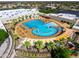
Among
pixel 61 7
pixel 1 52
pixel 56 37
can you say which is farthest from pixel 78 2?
pixel 1 52

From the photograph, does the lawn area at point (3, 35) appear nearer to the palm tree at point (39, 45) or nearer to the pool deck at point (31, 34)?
the pool deck at point (31, 34)

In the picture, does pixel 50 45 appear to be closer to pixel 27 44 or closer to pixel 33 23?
pixel 27 44

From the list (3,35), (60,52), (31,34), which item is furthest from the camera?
(31,34)

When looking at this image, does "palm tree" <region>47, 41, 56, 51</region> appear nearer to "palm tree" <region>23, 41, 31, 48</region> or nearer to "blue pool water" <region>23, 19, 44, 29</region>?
"palm tree" <region>23, 41, 31, 48</region>

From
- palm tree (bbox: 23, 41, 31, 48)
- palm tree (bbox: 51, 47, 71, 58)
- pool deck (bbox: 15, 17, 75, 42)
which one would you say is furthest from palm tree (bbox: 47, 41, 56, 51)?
palm tree (bbox: 23, 41, 31, 48)

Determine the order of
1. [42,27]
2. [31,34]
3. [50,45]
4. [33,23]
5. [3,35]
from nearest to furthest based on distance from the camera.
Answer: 1. [50,45]
2. [3,35]
3. [31,34]
4. [42,27]
5. [33,23]

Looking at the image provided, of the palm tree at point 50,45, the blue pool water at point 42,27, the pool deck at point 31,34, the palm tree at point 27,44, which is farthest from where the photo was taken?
the blue pool water at point 42,27

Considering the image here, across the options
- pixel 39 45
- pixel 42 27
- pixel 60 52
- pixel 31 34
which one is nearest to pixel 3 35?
pixel 31 34

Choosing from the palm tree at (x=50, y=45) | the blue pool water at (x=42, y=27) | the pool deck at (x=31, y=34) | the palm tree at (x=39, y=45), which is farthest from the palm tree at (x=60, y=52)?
the blue pool water at (x=42, y=27)
